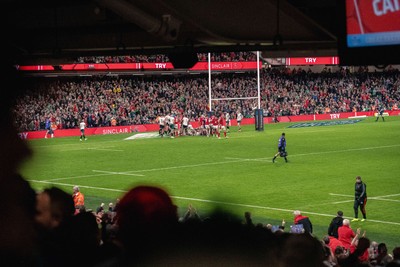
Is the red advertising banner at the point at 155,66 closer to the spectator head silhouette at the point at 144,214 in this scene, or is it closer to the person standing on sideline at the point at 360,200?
the person standing on sideline at the point at 360,200

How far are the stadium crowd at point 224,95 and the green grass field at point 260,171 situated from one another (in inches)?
389

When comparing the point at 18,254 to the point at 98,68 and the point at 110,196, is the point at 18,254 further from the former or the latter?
the point at 98,68

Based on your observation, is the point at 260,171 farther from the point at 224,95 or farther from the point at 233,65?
the point at 224,95

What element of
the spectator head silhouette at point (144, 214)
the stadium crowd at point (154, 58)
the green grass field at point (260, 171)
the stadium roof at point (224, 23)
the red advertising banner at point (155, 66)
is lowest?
the green grass field at point (260, 171)

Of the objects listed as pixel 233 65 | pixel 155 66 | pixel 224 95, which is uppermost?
pixel 233 65

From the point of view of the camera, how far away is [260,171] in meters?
28.9

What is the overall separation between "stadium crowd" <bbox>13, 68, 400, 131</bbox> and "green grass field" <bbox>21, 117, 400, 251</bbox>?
9.87 m

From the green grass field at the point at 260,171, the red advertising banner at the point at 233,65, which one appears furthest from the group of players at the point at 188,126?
the red advertising banner at the point at 233,65

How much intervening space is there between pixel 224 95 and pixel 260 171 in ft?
129

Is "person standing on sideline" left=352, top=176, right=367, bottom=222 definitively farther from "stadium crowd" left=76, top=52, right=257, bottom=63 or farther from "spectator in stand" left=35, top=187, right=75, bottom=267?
"stadium crowd" left=76, top=52, right=257, bottom=63

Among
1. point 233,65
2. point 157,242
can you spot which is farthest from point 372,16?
point 233,65

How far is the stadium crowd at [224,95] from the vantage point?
57.4 metres

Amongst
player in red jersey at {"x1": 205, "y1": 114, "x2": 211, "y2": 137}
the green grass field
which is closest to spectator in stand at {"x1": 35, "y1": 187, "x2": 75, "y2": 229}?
the green grass field

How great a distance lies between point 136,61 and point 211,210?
59148mm
